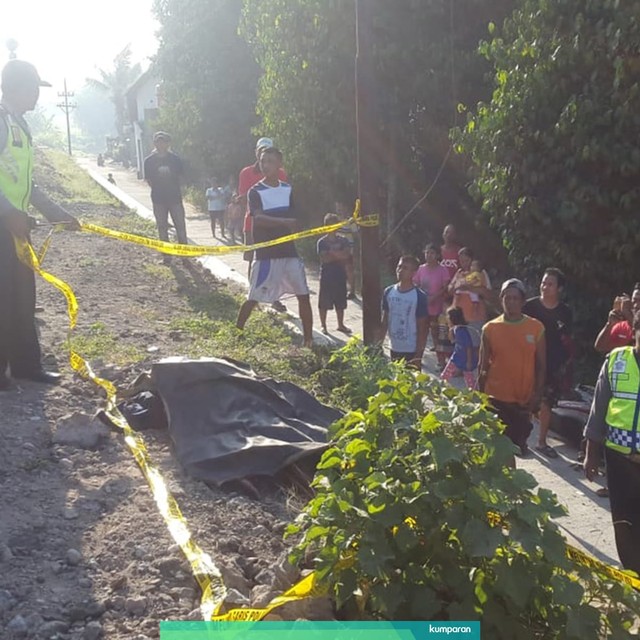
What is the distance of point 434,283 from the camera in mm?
8828

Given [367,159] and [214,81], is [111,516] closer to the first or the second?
[367,159]

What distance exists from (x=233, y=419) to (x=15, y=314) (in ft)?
5.92

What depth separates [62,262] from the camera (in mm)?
12516

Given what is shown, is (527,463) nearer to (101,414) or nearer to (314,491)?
(314,491)

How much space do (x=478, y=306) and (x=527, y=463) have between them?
172cm

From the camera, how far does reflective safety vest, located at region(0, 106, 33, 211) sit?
18.7ft

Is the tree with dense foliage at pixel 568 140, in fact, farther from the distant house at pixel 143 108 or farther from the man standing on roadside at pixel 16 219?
the distant house at pixel 143 108

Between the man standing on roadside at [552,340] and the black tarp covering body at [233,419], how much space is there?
197 cm

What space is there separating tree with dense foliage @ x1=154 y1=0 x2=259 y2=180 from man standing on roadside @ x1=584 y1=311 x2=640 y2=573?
2032 centimetres

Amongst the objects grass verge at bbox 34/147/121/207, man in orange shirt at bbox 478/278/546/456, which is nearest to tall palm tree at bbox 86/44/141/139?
grass verge at bbox 34/147/121/207

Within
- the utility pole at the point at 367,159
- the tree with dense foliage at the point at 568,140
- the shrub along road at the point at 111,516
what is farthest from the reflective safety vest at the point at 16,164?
the tree with dense foliage at the point at 568,140

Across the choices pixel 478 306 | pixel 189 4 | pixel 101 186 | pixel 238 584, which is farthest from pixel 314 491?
pixel 101 186

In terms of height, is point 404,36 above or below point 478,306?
above

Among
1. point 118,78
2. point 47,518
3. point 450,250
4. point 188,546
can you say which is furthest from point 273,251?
point 118,78
